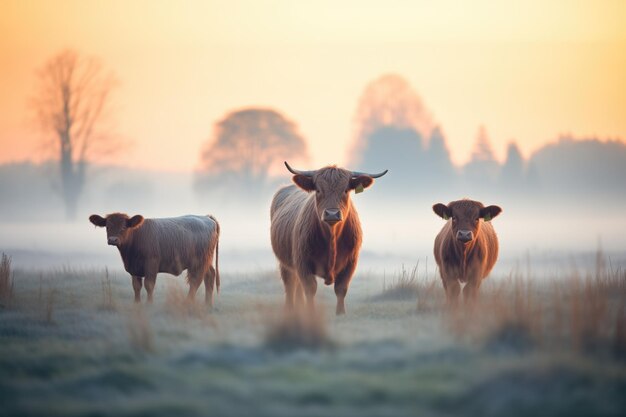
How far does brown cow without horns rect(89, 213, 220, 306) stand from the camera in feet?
42.8

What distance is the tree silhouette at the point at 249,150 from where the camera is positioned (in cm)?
4425

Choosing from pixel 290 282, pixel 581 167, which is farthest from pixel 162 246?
pixel 581 167

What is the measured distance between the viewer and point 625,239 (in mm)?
25812

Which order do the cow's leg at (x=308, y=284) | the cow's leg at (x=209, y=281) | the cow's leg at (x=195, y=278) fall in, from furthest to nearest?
the cow's leg at (x=209, y=281) → the cow's leg at (x=195, y=278) → the cow's leg at (x=308, y=284)

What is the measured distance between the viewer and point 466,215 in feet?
37.2

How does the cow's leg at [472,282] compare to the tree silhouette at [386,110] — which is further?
the tree silhouette at [386,110]

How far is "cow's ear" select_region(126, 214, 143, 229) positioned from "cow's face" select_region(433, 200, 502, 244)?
182 inches

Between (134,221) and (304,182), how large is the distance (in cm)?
326

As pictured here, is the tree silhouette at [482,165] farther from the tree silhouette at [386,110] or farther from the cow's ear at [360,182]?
the cow's ear at [360,182]

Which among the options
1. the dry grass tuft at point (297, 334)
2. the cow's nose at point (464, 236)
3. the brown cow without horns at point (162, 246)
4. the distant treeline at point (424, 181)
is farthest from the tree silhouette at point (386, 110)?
the dry grass tuft at point (297, 334)

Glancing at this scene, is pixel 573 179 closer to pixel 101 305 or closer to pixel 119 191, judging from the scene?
pixel 119 191

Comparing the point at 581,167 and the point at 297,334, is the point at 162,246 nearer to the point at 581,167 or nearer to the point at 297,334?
the point at 297,334

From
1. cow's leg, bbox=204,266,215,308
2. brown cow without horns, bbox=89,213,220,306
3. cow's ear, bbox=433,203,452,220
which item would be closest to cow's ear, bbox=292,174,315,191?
cow's ear, bbox=433,203,452,220

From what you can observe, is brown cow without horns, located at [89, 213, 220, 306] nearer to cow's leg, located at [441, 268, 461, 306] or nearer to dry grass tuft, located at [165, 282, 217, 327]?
dry grass tuft, located at [165, 282, 217, 327]
